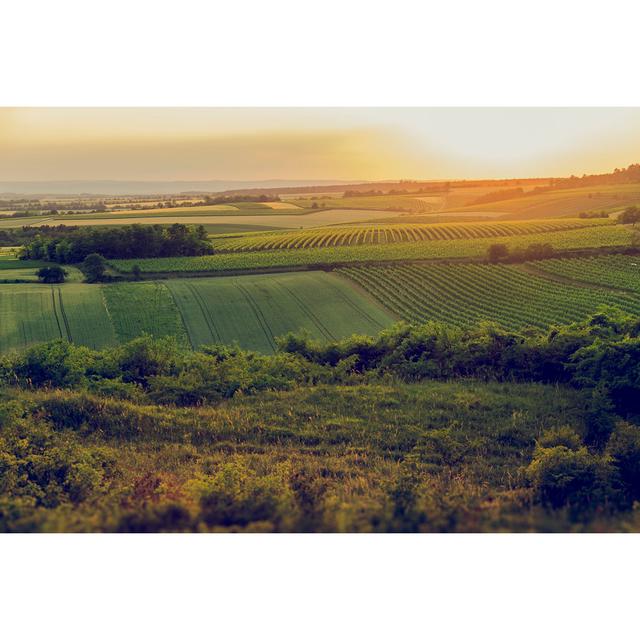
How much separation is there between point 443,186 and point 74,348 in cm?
725

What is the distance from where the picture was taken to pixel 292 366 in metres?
11.1

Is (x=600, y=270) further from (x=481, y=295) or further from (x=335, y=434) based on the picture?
(x=335, y=434)

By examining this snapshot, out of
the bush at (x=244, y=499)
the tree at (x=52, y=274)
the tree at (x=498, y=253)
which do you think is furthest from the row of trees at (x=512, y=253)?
the tree at (x=52, y=274)

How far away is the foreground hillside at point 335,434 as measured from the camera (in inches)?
235

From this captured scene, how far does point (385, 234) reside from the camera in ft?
41.7

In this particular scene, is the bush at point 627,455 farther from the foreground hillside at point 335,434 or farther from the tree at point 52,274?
the tree at point 52,274

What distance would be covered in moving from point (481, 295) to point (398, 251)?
1.90 metres

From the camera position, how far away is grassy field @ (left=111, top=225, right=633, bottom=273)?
1213cm

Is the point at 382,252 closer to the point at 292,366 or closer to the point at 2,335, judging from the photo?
the point at 292,366

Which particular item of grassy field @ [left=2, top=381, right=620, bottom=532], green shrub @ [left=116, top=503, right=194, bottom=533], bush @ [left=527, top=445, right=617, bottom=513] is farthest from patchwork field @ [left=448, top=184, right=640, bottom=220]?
green shrub @ [left=116, top=503, right=194, bottom=533]

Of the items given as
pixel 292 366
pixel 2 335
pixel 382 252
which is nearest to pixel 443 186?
pixel 382 252

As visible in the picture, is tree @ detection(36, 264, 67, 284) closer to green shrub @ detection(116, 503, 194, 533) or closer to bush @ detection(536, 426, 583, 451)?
green shrub @ detection(116, 503, 194, 533)

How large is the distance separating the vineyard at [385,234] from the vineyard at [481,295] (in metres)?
0.61

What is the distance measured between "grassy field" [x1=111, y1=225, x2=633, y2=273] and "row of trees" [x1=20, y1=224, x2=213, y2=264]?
29cm
